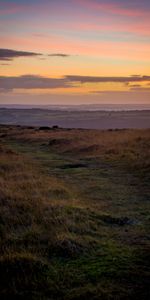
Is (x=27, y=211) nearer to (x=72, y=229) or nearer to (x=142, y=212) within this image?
(x=72, y=229)

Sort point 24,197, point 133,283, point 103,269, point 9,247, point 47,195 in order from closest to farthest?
point 133,283 → point 103,269 → point 9,247 → point 24,197 → point 47,195

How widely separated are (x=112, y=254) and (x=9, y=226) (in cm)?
259

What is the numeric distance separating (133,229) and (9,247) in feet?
11.1

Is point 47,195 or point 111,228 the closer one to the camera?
point 111,228

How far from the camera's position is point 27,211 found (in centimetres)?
988

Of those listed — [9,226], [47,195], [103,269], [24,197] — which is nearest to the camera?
[103,269]

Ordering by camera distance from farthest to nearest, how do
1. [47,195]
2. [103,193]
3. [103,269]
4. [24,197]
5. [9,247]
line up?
[103,193] < [47,195] < [24,197] < [9,247] < [103,269]

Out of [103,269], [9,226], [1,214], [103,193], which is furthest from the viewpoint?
[103,193]

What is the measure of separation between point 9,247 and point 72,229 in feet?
6.26

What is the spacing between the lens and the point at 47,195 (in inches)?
495

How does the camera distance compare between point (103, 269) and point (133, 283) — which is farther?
point (103, 269)

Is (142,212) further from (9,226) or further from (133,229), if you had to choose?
(9,226)

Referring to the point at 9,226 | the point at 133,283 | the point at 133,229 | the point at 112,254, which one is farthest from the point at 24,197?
the point at 133,283

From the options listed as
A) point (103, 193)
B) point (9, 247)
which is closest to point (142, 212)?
point (103, 193)
